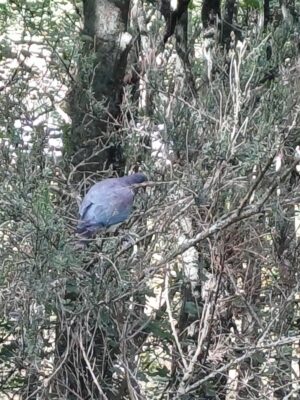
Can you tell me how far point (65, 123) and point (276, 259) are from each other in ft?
2.72

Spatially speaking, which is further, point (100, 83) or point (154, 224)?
point (100, 83)

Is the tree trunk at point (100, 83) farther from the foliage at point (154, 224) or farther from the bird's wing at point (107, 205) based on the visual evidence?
the bird's wing at point (107, 205)

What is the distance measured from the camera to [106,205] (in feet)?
6.84

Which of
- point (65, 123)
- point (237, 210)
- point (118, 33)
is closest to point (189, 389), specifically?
point (237, 210)

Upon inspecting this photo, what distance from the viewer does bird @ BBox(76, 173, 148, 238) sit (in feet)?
6.67

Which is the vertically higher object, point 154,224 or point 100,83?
point 100,83

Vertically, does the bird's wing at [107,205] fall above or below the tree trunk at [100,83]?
below

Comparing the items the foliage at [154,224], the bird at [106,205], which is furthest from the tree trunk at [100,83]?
the bird at [106,205]

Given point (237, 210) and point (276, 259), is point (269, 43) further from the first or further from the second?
point (276, 259)

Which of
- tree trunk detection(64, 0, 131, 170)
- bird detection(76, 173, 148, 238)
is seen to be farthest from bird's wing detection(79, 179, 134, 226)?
tree trunk detection(64, 0, 131, 170)

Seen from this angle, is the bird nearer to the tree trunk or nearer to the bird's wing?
the bird's wing

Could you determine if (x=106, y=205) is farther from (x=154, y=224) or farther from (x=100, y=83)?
(x=100, y=83)

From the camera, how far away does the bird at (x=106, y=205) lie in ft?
6.67

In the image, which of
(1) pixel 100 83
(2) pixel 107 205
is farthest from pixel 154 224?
(1) pixel 100 83
